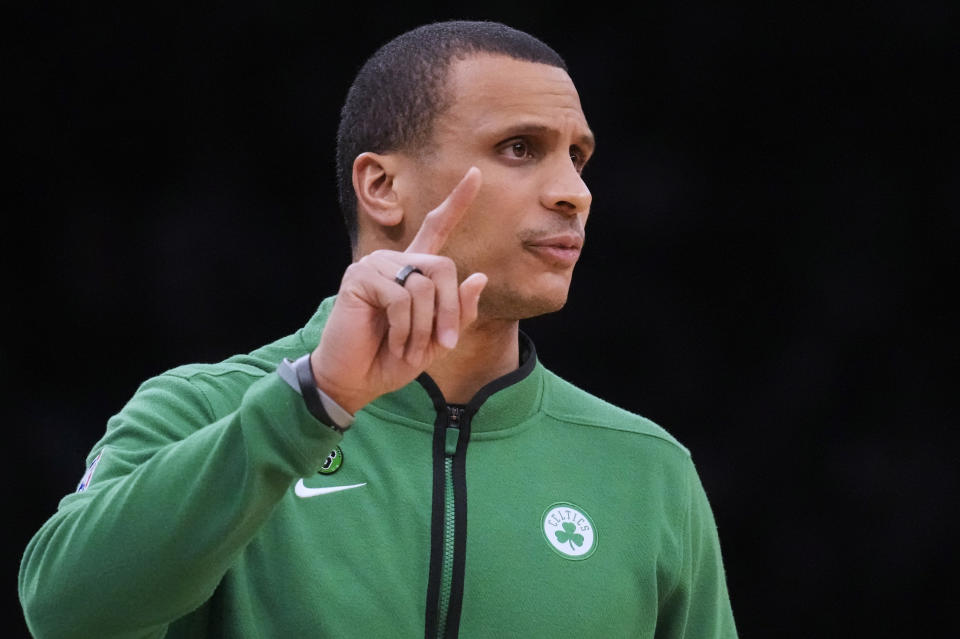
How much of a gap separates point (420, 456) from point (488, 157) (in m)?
0.50

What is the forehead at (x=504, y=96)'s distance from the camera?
8.11 ft

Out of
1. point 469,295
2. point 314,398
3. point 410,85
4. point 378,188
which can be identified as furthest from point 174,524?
point 410,85

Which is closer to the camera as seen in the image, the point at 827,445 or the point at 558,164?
the point at 558,164

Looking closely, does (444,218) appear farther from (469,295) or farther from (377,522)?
(377,522)

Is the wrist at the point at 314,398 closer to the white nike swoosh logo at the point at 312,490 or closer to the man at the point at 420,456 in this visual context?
the man at the point at 420,456

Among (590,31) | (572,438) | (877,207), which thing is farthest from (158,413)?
(877,207)

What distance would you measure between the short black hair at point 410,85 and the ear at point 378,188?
0.09ft

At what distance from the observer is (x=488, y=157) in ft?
8.08

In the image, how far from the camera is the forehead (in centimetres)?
247

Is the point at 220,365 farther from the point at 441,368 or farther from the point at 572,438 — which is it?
the point at 572,438

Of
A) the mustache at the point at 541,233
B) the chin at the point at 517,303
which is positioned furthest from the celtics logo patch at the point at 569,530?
the mustache at the point at 541,233

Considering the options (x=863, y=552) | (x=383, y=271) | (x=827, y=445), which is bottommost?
(x=863, y=552)

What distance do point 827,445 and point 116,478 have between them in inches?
134

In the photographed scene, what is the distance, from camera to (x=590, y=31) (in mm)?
5043
